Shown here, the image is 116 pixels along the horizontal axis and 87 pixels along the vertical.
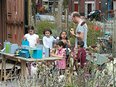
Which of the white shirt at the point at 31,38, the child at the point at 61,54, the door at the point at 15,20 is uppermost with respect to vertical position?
the door at the point at 15,20

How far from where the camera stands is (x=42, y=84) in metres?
5.87

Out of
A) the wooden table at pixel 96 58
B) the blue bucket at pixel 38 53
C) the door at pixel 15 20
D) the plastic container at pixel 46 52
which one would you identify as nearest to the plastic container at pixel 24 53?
the blue bucket at pixel 38 53

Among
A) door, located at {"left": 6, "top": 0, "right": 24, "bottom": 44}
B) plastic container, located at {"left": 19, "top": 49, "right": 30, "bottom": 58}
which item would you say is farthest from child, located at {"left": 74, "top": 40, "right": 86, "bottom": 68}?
door, located at {"left": 6, "top": 0, "right": 24, "bottom": 44}

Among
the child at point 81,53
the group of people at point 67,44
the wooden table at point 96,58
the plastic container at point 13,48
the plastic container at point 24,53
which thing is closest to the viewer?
the wooden table at point 96,58

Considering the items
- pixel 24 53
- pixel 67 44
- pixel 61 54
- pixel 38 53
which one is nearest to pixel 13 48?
pixel 24 53

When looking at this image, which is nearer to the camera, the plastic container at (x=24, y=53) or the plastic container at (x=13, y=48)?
the plastic container at (x=24, y=53)

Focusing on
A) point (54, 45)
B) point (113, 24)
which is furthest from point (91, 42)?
point (54, 45)

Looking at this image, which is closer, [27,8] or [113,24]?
[27,8]

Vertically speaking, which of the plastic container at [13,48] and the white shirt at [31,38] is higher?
the white shirt at [31,38]

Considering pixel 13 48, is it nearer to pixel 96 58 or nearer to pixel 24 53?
pixel 24 53

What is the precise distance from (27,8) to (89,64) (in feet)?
18.5

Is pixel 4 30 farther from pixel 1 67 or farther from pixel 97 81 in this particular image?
pixel 97 81

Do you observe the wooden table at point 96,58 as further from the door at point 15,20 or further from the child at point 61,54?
the door at point 15,20

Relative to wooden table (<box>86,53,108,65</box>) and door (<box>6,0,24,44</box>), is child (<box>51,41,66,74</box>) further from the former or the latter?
door (<box>6,0,24,44</box>)
